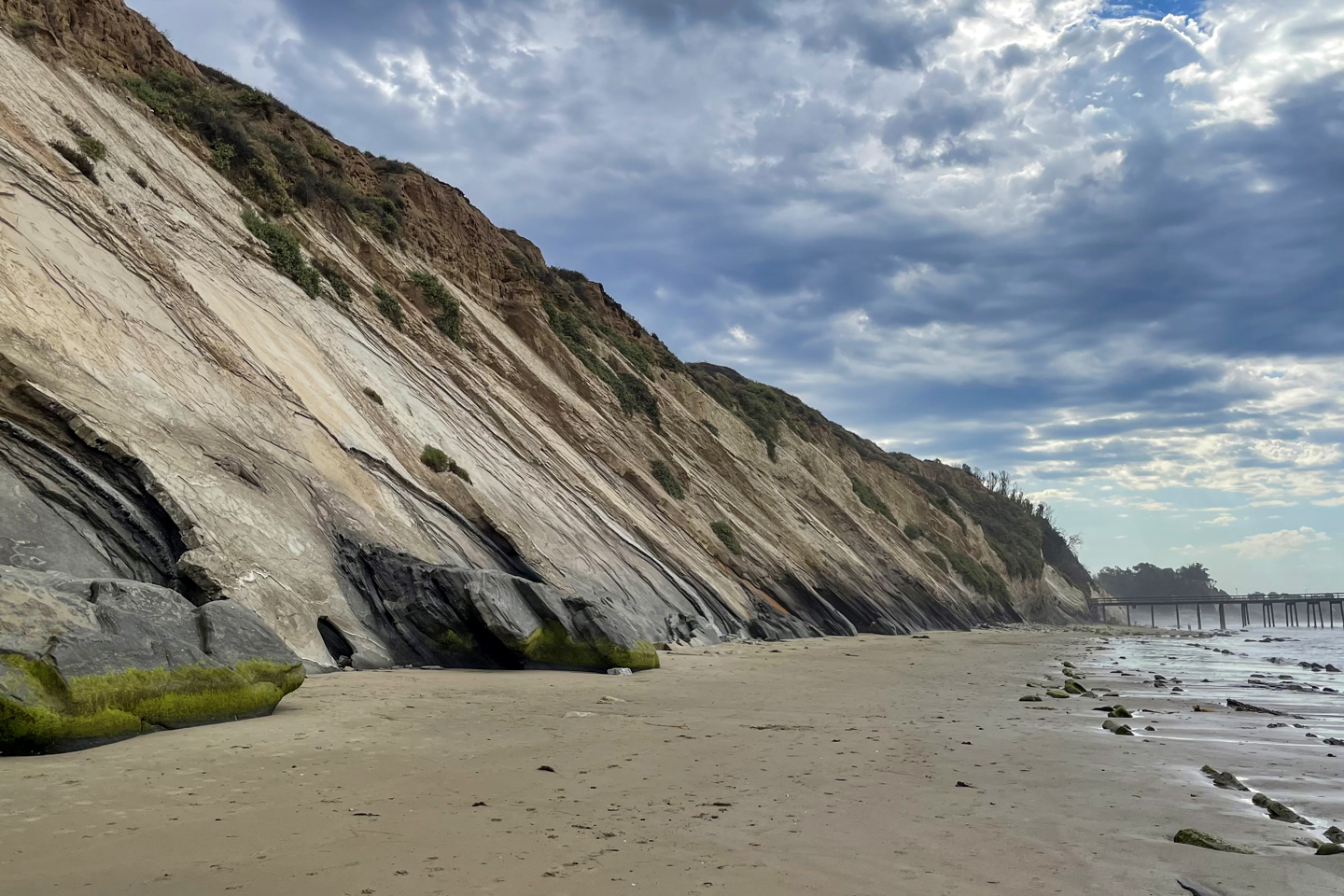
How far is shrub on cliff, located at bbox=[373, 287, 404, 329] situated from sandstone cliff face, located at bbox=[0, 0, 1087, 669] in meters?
0.34

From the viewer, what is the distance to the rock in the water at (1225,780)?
6.59 m

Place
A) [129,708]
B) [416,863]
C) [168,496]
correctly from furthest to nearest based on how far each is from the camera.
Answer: [168,496], [129,708], [416,863]

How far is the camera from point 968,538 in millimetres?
72125

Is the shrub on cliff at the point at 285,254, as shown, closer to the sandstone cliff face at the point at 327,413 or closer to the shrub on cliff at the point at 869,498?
the sandstone cliff face at the point at 327,413

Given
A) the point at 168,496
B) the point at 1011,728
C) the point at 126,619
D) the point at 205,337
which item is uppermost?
the point at 205,337

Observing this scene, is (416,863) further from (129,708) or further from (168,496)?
(168,496)

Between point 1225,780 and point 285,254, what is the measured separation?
23.6 m

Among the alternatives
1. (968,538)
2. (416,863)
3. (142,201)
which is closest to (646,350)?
(142,201)

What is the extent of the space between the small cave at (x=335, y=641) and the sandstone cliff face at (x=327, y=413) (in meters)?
0.03

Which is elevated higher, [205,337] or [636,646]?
[205,337]

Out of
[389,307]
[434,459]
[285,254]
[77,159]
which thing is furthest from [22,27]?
[434,459]

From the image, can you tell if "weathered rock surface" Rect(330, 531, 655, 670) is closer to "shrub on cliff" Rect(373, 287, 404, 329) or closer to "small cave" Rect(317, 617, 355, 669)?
"small cave" Rect(317, 617, 355, 669)

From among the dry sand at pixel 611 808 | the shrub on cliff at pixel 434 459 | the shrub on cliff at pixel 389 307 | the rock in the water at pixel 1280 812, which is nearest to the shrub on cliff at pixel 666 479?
the shrub on cliff at pixel 389 307

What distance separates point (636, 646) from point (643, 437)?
Answer: 69.6 feet
